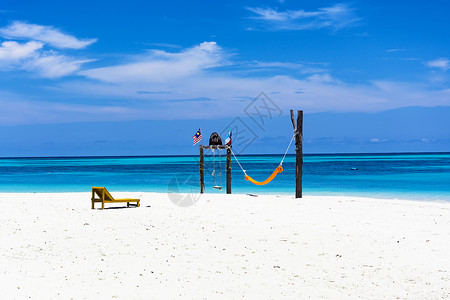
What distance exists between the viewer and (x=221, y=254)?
800 cm

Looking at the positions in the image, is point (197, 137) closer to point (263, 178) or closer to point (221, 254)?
point (221, 254)

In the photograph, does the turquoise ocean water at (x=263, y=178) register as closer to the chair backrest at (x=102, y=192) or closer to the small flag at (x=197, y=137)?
the small flag at (x=197, y=137)

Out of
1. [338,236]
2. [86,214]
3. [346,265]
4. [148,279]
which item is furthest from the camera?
[86,214]

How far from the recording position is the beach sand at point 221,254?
6086mm

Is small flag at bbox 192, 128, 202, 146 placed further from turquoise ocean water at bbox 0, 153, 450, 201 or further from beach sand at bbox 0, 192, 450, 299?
beach sand at bbox 0, 192, 450, 299

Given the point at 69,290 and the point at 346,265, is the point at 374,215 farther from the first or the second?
the point at 69,290

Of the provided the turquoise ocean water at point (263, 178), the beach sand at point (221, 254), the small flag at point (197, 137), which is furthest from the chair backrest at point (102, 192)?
the turquoise ocean water at point (263, 178)

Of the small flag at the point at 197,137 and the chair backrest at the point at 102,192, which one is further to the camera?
the small flag at the point at 197,137

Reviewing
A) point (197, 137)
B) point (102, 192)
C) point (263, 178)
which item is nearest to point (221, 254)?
point (102, 192)

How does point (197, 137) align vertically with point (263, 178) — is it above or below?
above

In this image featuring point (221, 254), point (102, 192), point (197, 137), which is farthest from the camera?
point (197, 137)

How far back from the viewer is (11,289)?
5.92 m

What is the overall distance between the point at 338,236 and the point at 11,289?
6364 mm

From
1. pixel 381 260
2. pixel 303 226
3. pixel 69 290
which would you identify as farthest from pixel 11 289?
pixel 303 226
